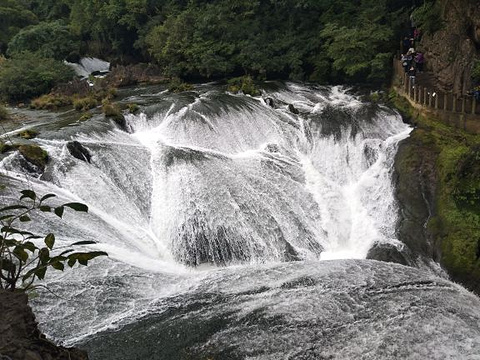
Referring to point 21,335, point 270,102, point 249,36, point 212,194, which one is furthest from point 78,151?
point 249,36

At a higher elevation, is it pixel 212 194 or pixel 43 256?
pixel 43 256

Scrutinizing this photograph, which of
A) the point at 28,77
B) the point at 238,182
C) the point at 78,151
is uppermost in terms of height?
the point at 28,77

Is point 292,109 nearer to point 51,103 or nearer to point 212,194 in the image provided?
point 212,194

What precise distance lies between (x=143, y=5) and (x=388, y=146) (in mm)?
23388

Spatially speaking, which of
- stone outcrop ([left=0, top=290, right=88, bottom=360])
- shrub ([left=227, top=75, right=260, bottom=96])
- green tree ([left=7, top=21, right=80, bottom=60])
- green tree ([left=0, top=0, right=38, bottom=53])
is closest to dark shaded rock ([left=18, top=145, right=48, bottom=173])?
stone outcrop ([left=0, top=290, right=88, bottom=360])

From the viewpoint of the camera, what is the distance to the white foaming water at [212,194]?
987 centimetres

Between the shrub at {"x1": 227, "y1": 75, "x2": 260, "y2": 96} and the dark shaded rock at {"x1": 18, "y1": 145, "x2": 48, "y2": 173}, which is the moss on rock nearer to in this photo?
the shrub at {"x1": 227, "y1": 75, "x2": 260, "y2": 96}

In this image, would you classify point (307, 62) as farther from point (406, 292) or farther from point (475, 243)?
point (406, 292)

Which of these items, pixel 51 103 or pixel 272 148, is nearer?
pixel 272 148

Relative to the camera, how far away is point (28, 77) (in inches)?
1049

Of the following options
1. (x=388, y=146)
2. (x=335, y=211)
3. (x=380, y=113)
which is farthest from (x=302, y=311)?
(x=380, y=113)

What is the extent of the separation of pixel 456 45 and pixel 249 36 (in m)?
12.2

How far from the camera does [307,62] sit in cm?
2494

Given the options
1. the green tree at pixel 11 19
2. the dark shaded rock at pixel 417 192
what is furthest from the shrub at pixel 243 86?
the green tree at pixel 11 19
